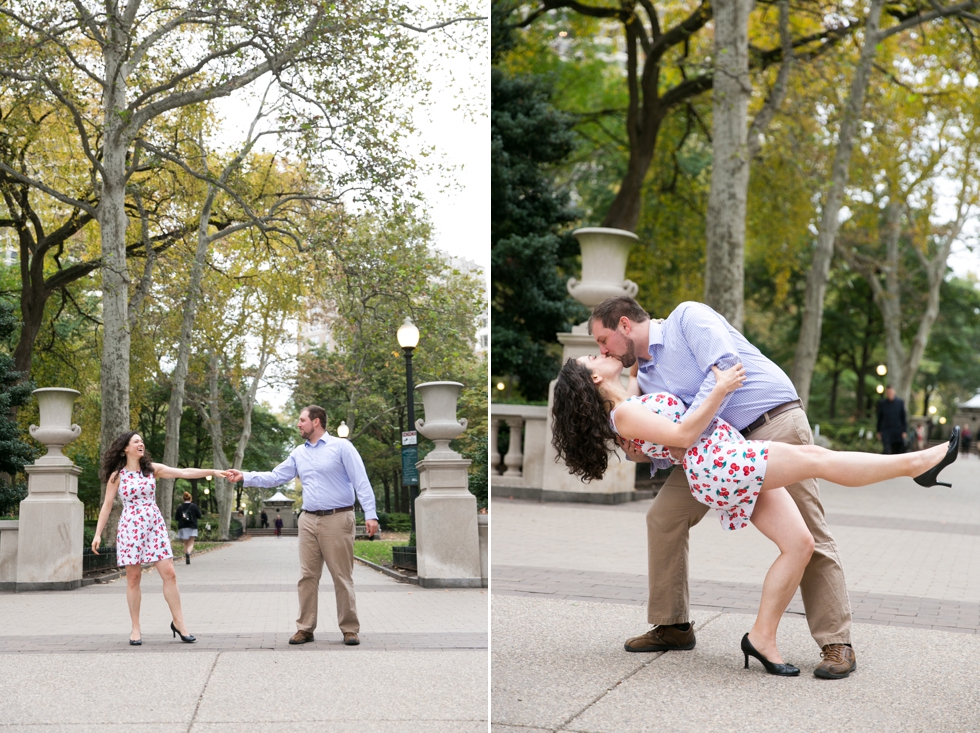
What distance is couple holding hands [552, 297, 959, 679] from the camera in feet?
12.7

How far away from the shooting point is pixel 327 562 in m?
3.82

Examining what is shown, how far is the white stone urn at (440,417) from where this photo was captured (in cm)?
373

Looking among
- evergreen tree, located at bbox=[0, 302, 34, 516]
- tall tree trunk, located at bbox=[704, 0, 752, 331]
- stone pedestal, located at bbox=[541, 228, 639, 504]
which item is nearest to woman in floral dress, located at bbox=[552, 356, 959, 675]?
evergreen tree, located at bbox=[0, 302, 34, 516]

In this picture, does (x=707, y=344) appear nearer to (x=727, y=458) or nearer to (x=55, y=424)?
(x=727, y=458)

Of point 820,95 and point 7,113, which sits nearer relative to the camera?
point 7,113

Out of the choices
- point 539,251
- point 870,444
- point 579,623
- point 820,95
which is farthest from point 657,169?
point 579,623

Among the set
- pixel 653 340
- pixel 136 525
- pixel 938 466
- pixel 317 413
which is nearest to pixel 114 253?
pixel 317 413

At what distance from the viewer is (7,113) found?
3.88 metres

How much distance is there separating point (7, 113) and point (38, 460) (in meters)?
1.35

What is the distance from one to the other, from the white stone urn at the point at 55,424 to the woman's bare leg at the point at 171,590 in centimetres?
52

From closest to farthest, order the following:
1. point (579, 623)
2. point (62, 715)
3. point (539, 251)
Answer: point (62, 715), point (579, 623), point (539, 251)

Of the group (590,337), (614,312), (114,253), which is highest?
(590,337)

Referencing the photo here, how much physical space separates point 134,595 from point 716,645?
2687 millimetres

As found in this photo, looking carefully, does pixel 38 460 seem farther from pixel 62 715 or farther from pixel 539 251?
pixel 539 251
